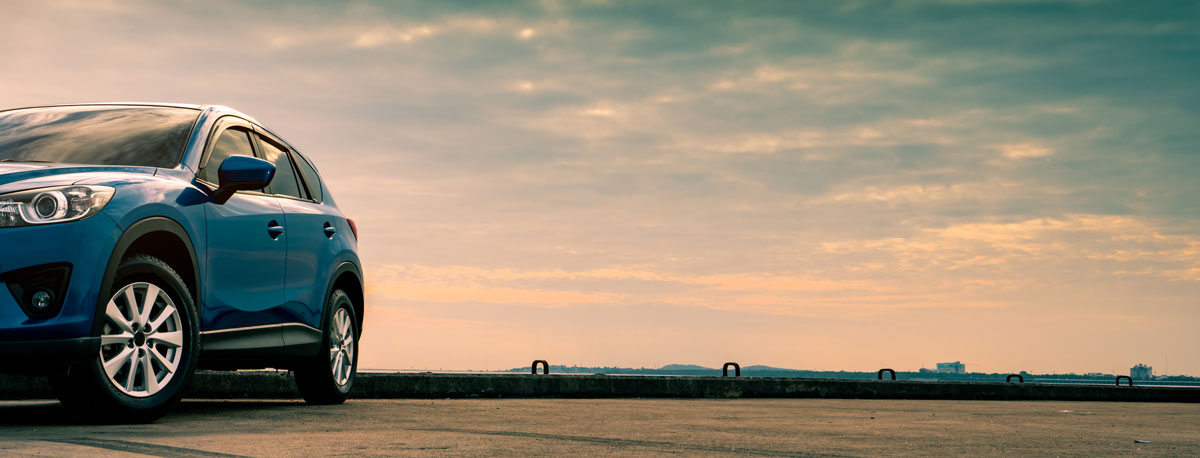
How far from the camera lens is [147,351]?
577 centimetres

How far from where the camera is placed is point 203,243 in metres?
6.32

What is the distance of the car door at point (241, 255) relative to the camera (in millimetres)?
6477

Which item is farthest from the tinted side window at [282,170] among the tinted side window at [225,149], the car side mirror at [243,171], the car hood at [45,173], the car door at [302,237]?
the car hood at [45,173]

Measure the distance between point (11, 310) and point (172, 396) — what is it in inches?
37.8

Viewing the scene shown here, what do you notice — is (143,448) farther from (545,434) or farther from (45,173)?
(545,434)

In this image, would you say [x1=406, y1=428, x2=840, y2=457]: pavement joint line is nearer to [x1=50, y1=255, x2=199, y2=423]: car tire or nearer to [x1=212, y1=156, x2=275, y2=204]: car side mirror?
[x1=50, y1=255, x2=199, y2=423]: car tire

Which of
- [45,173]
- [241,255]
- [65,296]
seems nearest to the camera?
[65,296]

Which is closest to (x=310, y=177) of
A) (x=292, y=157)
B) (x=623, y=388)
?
(x=292, y=157)

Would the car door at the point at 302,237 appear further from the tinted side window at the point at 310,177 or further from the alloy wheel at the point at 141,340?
the alloy wheel at the point at 141,340

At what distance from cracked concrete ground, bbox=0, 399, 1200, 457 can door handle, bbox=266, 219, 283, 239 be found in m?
1.14

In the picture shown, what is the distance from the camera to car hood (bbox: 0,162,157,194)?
541 centimetres

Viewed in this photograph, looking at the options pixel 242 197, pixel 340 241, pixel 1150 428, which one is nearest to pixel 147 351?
pixel 242 197

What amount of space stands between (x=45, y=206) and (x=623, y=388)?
907 cm

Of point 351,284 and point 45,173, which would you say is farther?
point 351,284
